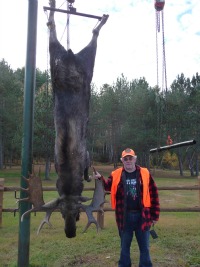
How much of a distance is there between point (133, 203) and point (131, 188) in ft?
0.64

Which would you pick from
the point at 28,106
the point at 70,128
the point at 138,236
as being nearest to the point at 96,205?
the point at 70,128

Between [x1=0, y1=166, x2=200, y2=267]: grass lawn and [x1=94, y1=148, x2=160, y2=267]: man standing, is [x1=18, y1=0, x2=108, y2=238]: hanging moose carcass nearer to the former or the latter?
[x1=94, y1=148, x2=160, y2=267]: man standing

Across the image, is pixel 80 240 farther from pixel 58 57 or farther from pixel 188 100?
pixel 188 100

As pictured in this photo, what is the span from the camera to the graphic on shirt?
479 centimetres

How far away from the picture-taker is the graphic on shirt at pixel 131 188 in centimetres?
479

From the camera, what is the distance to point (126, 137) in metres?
40.0

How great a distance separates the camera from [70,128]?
127 inches

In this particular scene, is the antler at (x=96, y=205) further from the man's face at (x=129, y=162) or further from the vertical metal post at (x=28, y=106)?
the vertical metal post at (x=28, y=106)

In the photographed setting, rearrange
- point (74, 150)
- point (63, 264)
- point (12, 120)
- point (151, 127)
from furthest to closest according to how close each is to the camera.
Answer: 1. point (151, 127)
2. point (12, 120)
3. point (63, 264)
4. point (74, 150)

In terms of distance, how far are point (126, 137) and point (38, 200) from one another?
36.6 meters

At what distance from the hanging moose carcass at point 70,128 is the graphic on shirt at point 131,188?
1.31 m

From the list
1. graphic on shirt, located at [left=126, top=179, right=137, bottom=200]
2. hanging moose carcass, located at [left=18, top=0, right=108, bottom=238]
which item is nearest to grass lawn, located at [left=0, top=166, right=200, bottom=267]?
graphic on shirt, located at [left=126, top=179, right=137, bottom=200]

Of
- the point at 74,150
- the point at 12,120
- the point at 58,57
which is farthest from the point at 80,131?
the point at 12,120

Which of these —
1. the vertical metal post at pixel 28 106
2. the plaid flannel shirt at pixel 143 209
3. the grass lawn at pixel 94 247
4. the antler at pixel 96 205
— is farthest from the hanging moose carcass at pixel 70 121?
the grass lawn at pixel 94 247
